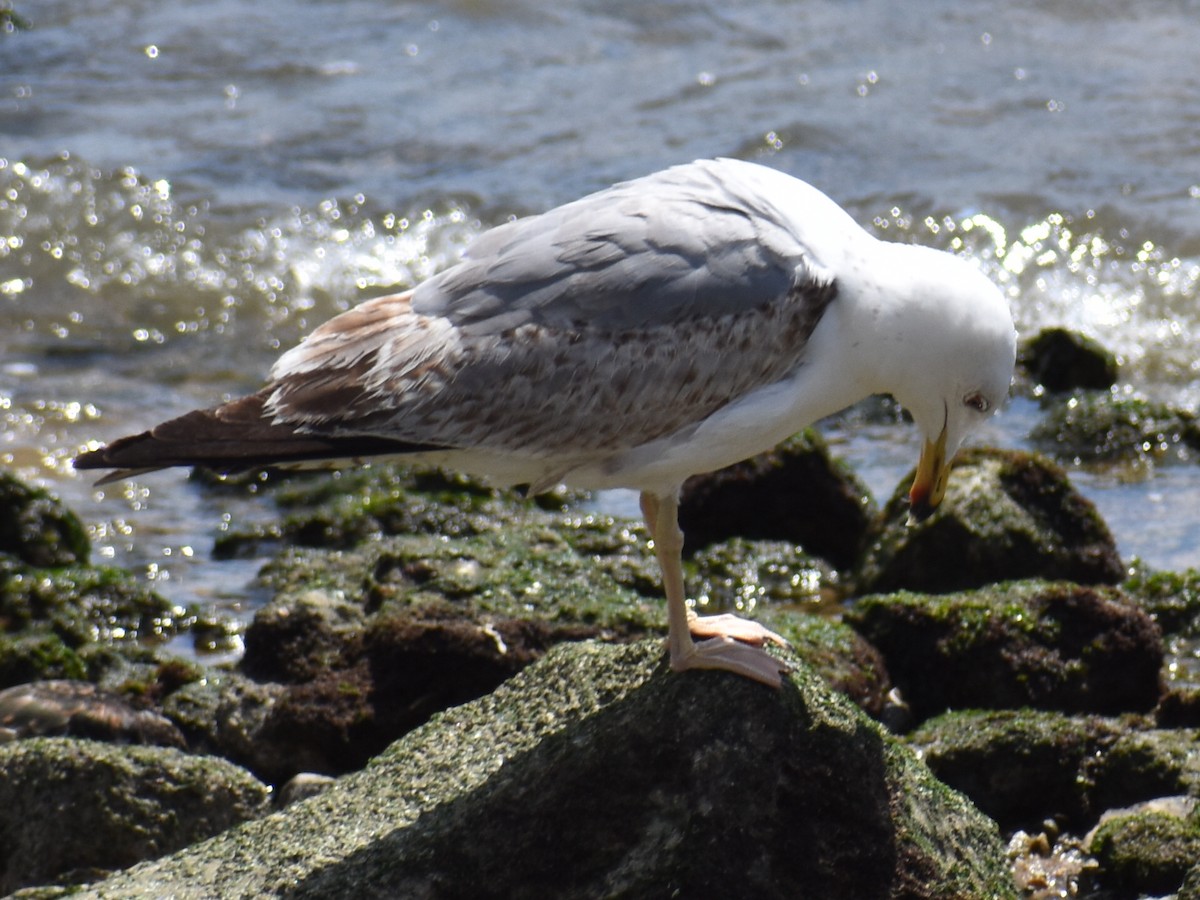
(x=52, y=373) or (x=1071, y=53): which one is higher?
(x=1071, y=53)

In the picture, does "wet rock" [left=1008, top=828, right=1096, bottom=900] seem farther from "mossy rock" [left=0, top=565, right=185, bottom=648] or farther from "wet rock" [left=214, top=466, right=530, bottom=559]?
"mossy rock" [left=0, top=565, right=185, bottom=648]

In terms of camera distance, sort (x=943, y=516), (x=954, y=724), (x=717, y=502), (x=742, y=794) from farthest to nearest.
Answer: (x=717, y=502) < (x=943, y=516) < (x=954, y=724) < (x=742, y=794)

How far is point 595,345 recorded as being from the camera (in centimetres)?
453

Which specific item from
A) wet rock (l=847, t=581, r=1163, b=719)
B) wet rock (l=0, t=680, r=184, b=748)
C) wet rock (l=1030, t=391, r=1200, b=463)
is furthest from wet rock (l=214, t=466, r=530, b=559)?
wet rock (l=1030, t=391, r=1200, b=463)

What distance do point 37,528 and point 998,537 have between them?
14.8ft

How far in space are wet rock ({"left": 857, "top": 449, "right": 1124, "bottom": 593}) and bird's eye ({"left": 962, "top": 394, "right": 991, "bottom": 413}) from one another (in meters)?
2.53

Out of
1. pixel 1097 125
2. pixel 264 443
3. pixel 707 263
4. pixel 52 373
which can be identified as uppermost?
pixel 707 263

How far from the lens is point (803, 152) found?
14.2 metres

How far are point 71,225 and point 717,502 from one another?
7.73 m

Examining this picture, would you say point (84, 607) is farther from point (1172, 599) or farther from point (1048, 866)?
point (1172, 599)

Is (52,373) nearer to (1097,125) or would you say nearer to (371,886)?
(371,886)

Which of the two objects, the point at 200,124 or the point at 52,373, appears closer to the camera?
the point at 52,373

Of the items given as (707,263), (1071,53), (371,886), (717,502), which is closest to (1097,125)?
(1071,53)

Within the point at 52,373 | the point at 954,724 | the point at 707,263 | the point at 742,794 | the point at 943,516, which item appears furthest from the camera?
the point at 52,373
